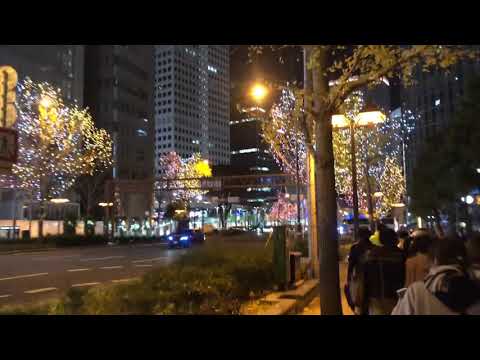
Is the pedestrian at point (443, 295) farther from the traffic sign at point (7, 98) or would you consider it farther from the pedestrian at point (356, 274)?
the traffic sign at point (7, 98)

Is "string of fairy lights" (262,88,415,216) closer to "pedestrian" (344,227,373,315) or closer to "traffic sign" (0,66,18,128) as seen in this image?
"pedestrian" (344,227,373,315)

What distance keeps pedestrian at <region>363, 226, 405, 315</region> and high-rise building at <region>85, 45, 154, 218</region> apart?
255ft

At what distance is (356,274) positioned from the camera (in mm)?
5852

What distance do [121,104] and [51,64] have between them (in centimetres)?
2329

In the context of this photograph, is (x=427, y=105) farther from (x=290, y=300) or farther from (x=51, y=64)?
(x=290, y=300)

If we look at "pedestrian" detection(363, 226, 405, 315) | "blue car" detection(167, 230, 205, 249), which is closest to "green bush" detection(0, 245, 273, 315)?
"pedestrian" detection(363, 226, 405, 315)

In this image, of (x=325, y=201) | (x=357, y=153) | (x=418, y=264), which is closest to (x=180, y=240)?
(x=357, y=153)

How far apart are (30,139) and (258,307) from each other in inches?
1378

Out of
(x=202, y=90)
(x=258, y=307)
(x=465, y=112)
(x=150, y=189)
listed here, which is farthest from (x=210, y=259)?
(x=202, y=90)

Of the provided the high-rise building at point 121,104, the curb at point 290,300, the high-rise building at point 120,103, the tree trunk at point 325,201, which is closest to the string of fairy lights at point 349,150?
the tree trunk at point 325,201

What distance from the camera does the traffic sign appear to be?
8.09 metres
